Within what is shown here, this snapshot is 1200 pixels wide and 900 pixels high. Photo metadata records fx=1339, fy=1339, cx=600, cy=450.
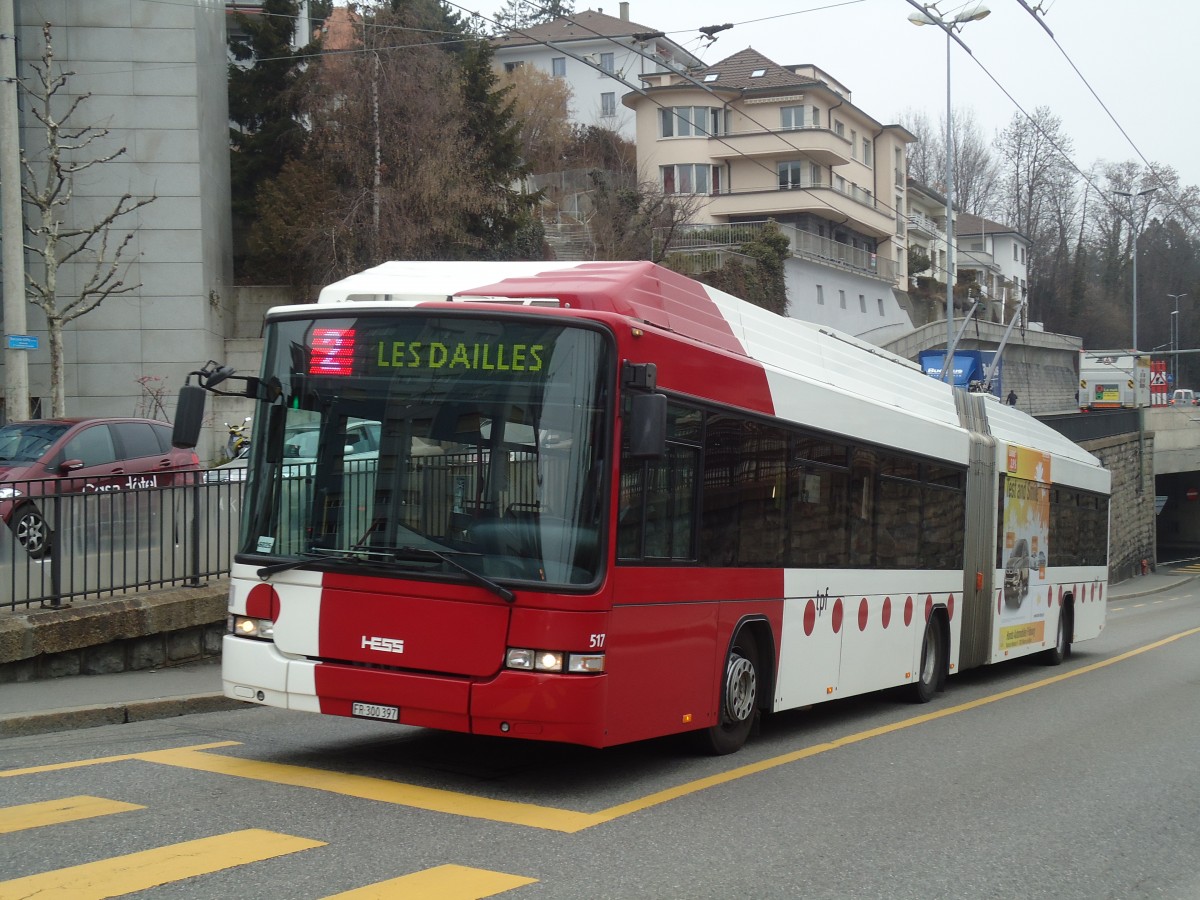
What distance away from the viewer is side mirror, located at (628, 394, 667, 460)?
7152mm

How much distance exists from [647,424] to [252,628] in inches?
107

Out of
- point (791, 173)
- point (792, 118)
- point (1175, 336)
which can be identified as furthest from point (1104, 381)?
point (1175, 336)

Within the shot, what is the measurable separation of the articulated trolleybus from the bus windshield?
0.01 metres

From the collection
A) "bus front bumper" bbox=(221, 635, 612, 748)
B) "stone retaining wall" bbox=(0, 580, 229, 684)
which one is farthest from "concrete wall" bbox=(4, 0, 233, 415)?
"bus front bumper" bbox=(221, 635, 612, 748)

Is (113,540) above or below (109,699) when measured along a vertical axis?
above

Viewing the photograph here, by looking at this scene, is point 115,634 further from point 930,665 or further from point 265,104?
point 265,104

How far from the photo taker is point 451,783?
25.1 feet

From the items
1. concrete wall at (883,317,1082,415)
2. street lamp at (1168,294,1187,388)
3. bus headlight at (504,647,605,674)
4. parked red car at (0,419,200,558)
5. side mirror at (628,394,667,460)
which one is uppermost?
street lamp at (1168,294,1187,388)

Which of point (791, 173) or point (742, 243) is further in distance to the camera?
point (791, 173)

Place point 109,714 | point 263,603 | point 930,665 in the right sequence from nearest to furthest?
point 263,603, point 109,714, point 930,665

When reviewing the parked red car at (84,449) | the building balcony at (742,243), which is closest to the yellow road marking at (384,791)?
the parked red car at (84,449)

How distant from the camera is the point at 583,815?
275 inches

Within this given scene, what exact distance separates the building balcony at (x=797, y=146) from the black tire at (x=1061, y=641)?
47077mm

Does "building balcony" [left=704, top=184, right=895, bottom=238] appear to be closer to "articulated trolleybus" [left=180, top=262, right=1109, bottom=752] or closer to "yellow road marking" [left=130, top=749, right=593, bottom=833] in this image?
"articulated trolleybus" [left=180, top=262, right=1109, bottom=752]
